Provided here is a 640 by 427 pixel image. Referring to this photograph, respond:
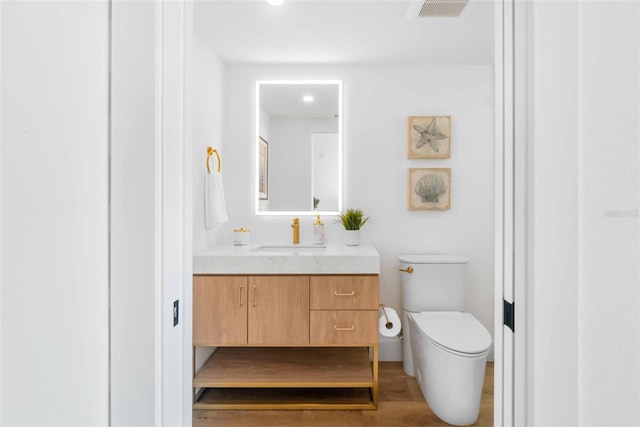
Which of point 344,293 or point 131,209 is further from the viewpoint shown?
point 344,293

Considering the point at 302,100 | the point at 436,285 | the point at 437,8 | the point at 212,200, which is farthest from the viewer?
the point at 302,100

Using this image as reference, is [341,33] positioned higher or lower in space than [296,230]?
higher

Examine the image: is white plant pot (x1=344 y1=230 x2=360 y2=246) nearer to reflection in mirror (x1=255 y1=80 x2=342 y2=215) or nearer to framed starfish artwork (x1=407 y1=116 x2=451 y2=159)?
reflection in mirror (x1=255 y1=80 x2=342 y2=215)

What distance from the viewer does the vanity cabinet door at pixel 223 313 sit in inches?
75.9

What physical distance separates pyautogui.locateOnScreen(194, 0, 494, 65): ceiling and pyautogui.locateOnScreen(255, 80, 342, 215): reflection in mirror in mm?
218

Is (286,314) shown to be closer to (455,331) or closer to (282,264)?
(282,264)

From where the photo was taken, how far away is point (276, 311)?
6.34ft

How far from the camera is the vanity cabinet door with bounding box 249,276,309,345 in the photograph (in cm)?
193

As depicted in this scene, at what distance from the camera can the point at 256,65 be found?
8.32 ft

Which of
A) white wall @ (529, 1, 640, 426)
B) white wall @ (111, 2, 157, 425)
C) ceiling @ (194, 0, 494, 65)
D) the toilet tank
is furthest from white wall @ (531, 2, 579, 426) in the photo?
the toilet tank

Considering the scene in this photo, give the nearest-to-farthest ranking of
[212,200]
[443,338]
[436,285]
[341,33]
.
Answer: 1. [443,338]
2. [341,33]
3. [212,200]
4. [436,285]

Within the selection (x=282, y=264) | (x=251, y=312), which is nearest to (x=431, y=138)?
(x=282, y=264)

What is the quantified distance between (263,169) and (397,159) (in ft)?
3.24

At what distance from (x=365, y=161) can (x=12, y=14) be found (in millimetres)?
2214
